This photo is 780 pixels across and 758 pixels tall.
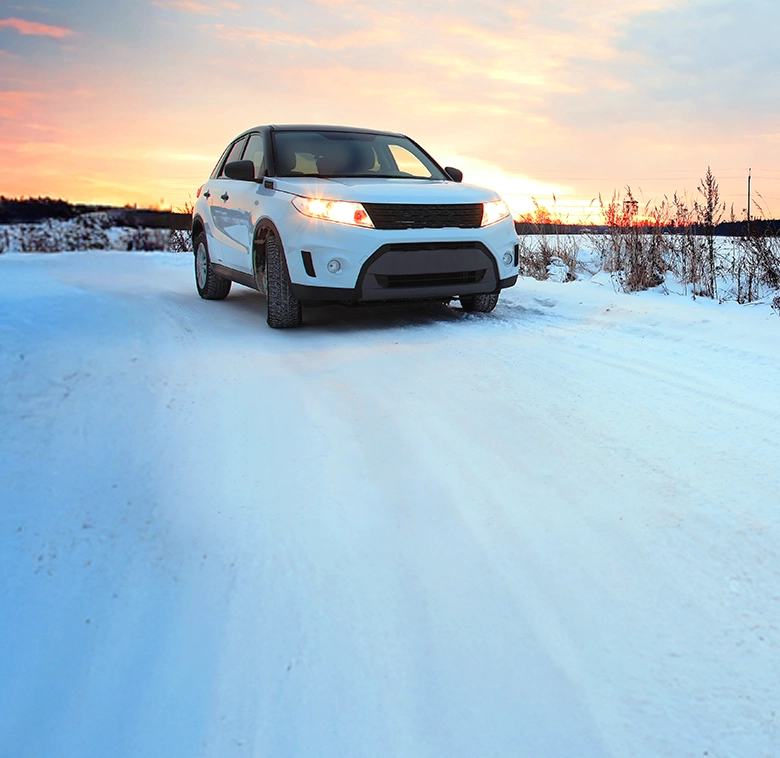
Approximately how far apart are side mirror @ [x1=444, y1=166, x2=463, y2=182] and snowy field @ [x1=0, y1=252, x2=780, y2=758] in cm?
307

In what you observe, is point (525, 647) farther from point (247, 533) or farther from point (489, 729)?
point (247, 533)

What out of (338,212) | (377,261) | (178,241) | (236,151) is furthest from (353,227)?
(178,241)

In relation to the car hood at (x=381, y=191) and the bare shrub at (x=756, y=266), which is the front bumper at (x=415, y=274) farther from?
the bare shrub at (x=756, y=266)

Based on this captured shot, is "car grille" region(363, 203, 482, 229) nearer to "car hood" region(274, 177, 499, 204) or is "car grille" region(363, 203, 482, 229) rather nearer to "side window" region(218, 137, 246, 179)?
"car hood" region(274, 177, 499, 204)

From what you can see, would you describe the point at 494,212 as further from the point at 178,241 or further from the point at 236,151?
the point at 178,241

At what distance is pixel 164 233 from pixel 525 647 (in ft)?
51.2

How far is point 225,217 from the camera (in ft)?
23.9

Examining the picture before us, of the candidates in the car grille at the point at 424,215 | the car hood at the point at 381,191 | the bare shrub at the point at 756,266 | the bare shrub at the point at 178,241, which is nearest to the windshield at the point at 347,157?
the car hood at the point at 381,191

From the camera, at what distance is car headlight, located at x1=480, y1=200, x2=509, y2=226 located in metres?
6.11

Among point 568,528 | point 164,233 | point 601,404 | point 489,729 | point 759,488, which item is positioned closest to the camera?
point 489,729

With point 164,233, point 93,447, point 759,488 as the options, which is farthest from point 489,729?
point 164,233

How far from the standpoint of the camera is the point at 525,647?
201 cm

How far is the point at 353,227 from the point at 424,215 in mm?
608

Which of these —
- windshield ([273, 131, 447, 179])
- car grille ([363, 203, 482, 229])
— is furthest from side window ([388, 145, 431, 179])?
car grille ([363, 203, 482, 229])
